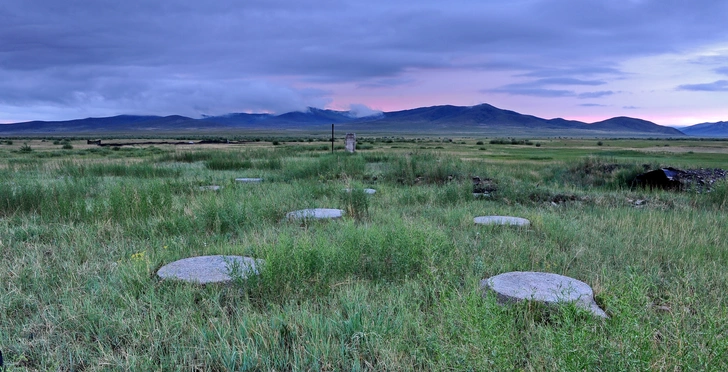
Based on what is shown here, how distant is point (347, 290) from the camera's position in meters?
4.16

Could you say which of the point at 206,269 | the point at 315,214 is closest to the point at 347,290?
the point at 206,269

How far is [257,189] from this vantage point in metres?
10.9

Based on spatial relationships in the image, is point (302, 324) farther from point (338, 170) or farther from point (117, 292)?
point (338, 170)

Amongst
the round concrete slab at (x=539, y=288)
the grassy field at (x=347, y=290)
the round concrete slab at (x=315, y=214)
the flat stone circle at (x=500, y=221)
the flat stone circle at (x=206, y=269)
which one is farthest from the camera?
the round concrete slab at (x=315, y=214)

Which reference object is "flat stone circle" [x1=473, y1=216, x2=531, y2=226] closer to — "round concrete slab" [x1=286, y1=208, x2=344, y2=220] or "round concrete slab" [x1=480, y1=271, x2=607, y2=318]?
"round concrete slab" [x1=286, y1=208, x2=344, y2=220]

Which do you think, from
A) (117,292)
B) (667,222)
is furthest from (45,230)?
(667,222)

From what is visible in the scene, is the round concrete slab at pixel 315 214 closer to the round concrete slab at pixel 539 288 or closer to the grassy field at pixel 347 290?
the grassy field at pixel 347 290

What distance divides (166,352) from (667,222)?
733 centimetres

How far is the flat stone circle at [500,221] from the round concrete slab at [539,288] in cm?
253

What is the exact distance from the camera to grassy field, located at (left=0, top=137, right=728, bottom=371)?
10.1 feet

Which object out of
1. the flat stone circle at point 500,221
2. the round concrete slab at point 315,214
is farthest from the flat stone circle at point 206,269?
the flat stone circle at point 500,221

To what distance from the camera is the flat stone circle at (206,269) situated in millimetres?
4457

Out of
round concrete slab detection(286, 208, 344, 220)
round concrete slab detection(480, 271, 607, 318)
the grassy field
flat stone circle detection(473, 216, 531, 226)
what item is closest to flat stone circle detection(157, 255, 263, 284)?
the grassy field

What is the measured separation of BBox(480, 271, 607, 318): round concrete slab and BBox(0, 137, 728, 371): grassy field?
0.13 meters
